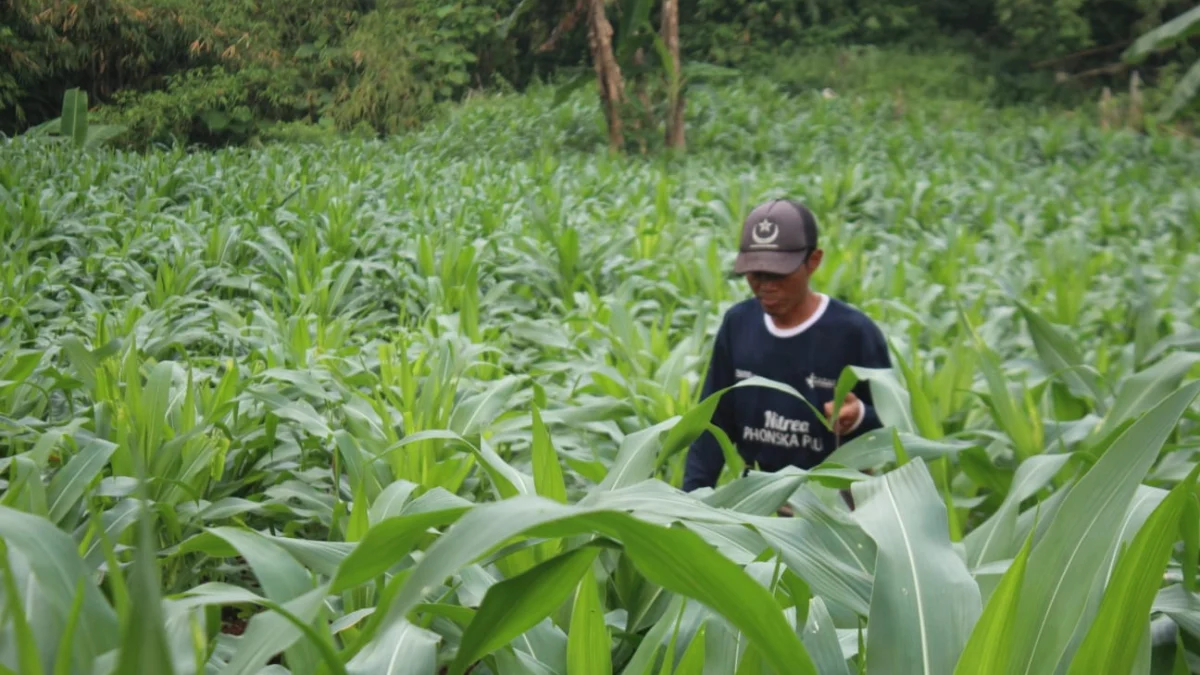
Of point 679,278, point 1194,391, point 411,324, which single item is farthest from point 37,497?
point 679,278

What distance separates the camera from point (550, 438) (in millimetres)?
1568

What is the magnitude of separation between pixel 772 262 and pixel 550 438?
2.51ft

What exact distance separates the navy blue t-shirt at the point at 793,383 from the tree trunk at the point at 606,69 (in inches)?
291

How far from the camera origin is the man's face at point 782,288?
2.13 m

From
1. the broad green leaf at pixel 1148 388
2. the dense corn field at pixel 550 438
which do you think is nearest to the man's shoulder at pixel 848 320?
the dense corn field at pixel 550 438

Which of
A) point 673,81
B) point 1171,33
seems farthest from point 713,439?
point 673,81

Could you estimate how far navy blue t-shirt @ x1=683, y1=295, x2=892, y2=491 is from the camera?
219cm

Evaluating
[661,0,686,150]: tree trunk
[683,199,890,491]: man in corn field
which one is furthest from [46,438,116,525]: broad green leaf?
[661,0,686,150]: tree trunk

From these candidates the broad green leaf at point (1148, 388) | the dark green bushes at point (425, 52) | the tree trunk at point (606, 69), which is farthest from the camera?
the tree trunk at point (606, 69)

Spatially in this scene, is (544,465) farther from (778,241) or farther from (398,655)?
(778,241)

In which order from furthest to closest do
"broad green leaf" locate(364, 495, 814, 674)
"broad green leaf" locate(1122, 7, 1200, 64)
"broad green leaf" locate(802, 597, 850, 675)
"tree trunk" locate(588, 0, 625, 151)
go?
"tree trunk" locate(588, 0, 625, 151) → "broad green leaf" locate(1122, 7, 1200, 64) → "broad green leaf" locate(802, 597, 850, 675) → "broad green leaf" locate(364, 495, 814, 674)

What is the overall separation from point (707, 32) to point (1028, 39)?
190 inches

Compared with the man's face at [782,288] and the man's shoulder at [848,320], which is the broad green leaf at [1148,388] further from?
the man's face at [782,288]

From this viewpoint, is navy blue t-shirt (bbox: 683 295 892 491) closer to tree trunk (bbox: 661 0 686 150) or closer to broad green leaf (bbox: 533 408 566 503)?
broad green leaf (bbox: 533 408 566 503)
